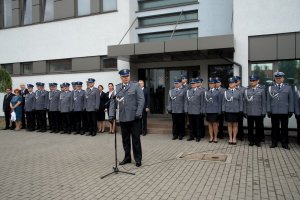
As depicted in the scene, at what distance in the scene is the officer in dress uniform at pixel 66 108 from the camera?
40.3ft

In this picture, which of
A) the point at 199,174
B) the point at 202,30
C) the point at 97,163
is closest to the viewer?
the point at 199,174

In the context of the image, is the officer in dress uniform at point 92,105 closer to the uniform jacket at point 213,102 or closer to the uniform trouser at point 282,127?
the uniform jacket at point 213,102

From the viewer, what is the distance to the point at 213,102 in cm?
980

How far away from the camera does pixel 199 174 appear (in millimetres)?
6207

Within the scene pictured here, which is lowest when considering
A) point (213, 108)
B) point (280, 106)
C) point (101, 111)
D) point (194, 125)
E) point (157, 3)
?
point (194, 125)

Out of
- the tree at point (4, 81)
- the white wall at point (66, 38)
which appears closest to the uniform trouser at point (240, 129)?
the white wall at point (66, 38)

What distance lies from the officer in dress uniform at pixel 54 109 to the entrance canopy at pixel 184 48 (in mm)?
2742

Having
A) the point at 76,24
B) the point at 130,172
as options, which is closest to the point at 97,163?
the point at 130,172

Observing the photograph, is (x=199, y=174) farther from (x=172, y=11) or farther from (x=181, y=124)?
(x=172, y=11)

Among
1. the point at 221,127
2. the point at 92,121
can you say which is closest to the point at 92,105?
the point at 92,121

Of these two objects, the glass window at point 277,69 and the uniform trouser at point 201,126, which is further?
the glass window at point 277,69

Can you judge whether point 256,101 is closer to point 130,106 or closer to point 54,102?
point 130,106

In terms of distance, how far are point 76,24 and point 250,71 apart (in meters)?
9.23

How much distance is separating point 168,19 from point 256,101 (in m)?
7.17
